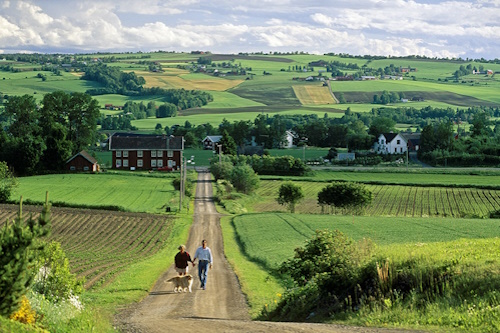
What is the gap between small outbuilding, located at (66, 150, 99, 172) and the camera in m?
115

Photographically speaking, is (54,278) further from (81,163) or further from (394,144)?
(394,144)

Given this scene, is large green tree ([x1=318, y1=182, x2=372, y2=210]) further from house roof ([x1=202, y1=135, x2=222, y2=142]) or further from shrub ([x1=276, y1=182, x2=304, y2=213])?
house roof ([x1=202, y1=135, x2=222, y2=142])

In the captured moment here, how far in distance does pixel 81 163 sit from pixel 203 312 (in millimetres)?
98980

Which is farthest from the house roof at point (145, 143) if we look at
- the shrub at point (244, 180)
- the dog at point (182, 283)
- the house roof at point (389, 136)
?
the dog at point (182, 283)

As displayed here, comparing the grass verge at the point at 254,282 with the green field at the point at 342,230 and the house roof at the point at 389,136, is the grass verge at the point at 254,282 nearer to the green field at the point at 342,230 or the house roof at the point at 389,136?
the green field at the point at 342,230

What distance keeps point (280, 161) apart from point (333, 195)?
157ft

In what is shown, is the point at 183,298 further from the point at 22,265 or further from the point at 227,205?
the point at 227,205

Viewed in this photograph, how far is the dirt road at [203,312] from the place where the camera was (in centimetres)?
1555

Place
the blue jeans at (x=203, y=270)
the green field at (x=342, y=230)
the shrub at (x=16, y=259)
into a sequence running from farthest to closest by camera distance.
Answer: the green field at (x=342, y=230), the blue jeans at (x=203, y=270), the shrub at (x=16, y=259)

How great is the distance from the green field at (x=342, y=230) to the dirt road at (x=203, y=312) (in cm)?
526

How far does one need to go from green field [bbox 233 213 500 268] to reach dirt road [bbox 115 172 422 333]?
17.3 feet

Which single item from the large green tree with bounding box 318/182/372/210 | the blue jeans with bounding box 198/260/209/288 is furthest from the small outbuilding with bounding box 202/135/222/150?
the blue jeans with bounding box 198/260/209/288

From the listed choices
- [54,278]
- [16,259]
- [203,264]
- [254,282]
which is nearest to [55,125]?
[254,282]

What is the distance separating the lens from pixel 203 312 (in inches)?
792
